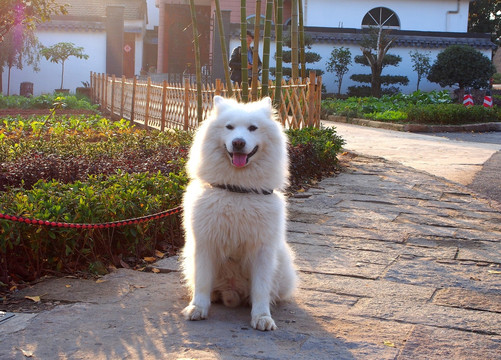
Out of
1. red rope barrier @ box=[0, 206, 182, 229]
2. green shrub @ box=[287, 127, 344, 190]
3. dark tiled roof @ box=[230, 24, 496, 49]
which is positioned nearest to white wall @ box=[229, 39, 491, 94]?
dark tiled roof @ box=[230, 24, 496, 49]

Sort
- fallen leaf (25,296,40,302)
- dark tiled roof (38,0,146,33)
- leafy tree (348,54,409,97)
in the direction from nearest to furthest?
1. fallen leaf (25,296,40,302)
2. leafy tree (348,54,409,97)
3. dark tiled roof (38,0,146,33)

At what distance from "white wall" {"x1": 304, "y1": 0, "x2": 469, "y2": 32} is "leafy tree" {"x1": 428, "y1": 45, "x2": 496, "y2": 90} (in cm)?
657

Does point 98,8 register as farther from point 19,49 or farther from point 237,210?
point 237,210

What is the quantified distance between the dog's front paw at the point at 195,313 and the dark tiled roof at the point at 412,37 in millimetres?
25484

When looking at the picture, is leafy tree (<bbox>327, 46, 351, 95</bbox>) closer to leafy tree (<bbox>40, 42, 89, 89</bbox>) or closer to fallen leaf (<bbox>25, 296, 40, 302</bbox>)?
leafy tree (<bbox>40, 42, 89, 89</bbox>)

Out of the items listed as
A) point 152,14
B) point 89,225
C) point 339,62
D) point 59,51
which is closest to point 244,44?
point 89,225

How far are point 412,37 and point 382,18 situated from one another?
10.5ft

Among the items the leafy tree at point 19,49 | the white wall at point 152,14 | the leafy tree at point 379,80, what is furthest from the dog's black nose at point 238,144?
the white wall at point 152,14

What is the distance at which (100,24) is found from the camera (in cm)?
2919

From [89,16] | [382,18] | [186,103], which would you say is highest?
[382,18]

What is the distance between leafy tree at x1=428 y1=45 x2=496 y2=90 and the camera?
25.0 metres

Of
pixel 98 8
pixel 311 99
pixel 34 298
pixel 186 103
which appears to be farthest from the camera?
pixel 98 8

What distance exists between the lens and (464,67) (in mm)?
25141

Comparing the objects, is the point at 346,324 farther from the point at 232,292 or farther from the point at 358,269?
the point at 358,269
